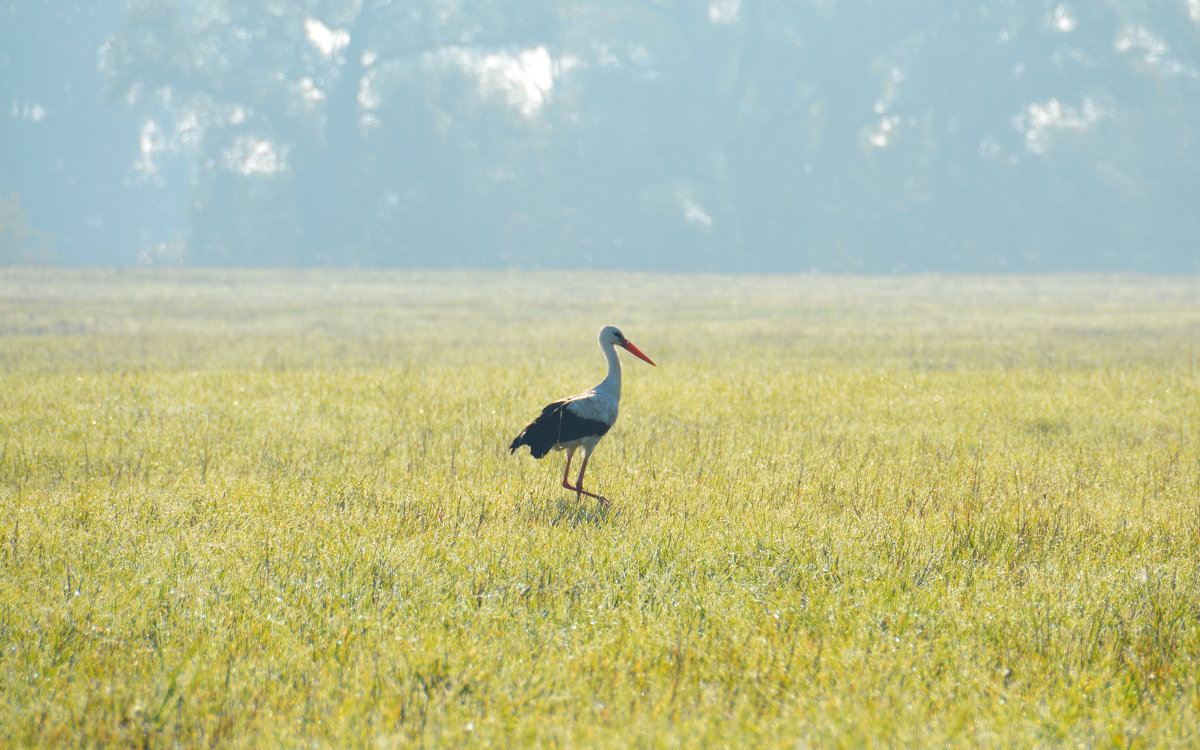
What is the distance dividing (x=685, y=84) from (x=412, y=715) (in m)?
76.9

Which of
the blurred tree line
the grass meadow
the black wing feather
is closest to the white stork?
the black wing feather

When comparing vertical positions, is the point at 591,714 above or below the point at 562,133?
below

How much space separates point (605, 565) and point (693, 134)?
7390 centimetres

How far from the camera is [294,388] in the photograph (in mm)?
14281

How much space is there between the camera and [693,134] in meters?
77.6

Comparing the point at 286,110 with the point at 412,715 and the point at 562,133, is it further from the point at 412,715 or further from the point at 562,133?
the point at 412,715

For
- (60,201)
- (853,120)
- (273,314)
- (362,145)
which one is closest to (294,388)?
(273,314)

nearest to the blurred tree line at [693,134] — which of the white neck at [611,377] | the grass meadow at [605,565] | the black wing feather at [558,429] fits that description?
the grass meadow at [605,565]

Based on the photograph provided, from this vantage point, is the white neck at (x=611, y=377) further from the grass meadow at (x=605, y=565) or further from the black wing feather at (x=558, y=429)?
the grass meadow at (x=605, y=565)

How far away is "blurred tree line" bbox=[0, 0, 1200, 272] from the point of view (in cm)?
7156

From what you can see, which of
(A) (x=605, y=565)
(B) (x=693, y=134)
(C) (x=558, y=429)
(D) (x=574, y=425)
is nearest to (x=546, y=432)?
(C) (x=558, y=429)

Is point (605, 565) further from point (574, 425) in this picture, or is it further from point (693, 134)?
point (693, 134)

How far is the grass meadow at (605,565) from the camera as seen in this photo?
462cm

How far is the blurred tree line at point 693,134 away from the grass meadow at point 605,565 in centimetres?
5976
